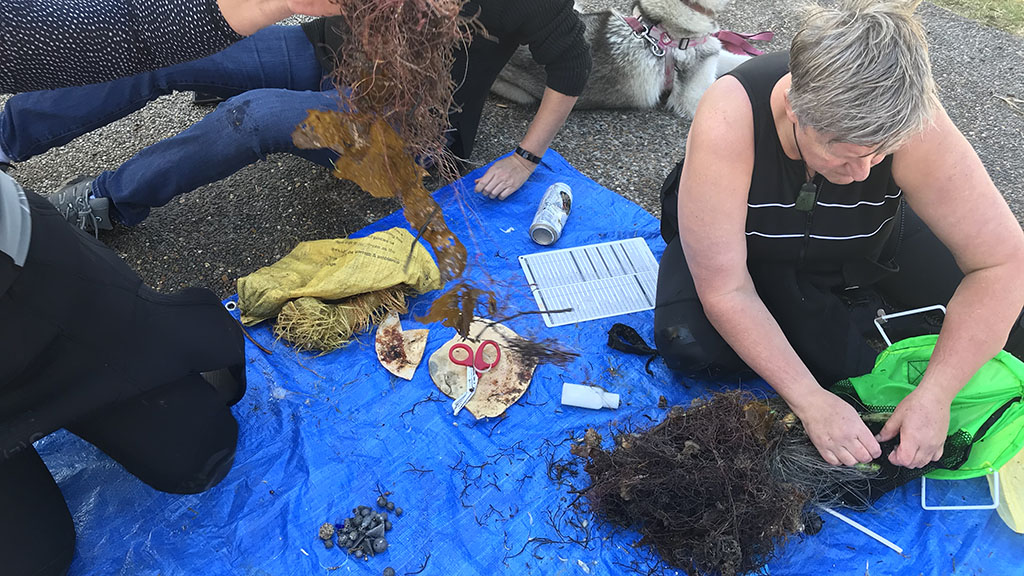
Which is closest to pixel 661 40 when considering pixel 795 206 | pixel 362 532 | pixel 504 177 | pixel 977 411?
pixel 504 177

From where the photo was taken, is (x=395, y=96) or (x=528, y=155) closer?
(x=395, y=96)

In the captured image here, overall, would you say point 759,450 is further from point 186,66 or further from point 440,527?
point 186,66

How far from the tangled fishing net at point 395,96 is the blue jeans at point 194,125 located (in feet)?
1.71

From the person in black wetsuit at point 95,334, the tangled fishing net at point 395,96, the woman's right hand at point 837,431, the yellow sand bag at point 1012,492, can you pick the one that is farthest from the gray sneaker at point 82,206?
the yellow sand bag at point 1012,492

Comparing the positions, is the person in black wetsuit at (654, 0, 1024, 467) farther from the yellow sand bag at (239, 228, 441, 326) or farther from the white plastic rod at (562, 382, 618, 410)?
the yellow sand bag at (239, 228, 441, 326)

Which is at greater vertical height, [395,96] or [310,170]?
[395,96]

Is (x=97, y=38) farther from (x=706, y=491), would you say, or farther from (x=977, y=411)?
(x=977, y=411)

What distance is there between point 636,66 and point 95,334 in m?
2.64

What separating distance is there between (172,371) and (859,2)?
1730mm

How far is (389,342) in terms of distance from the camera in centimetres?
204

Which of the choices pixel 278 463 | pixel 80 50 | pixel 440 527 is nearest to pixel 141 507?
pixel 278 463

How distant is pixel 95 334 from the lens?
1.33m

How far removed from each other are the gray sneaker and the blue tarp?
0.80 meters

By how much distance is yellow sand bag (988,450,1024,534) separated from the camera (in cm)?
164
